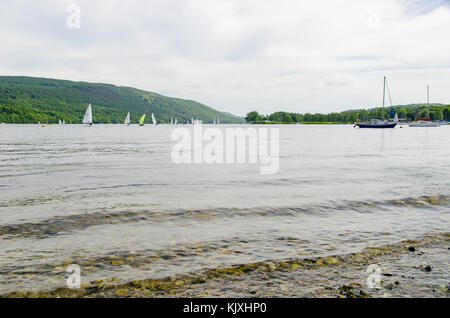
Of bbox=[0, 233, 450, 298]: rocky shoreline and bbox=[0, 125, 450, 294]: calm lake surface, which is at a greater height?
bbox=[0, 125, 450, 294]: calm lake surface

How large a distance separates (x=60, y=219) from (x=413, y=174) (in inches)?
921

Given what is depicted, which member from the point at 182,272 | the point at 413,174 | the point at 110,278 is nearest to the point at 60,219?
the point at 110,278

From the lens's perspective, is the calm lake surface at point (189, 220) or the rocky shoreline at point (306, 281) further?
the calm lake surface at point (189, 220)

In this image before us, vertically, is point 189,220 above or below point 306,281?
above

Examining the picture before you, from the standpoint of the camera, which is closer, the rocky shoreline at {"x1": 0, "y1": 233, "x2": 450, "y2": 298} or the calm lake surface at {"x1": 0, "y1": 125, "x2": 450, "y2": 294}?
the rocky shoreline at {"x1": 0, "y1": 233, "x2": 450, "y2": 298}

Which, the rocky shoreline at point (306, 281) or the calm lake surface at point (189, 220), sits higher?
the calm lake surface at point (189, 220)

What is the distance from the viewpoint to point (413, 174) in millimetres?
24375

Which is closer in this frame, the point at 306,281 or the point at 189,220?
the point at 306,281
